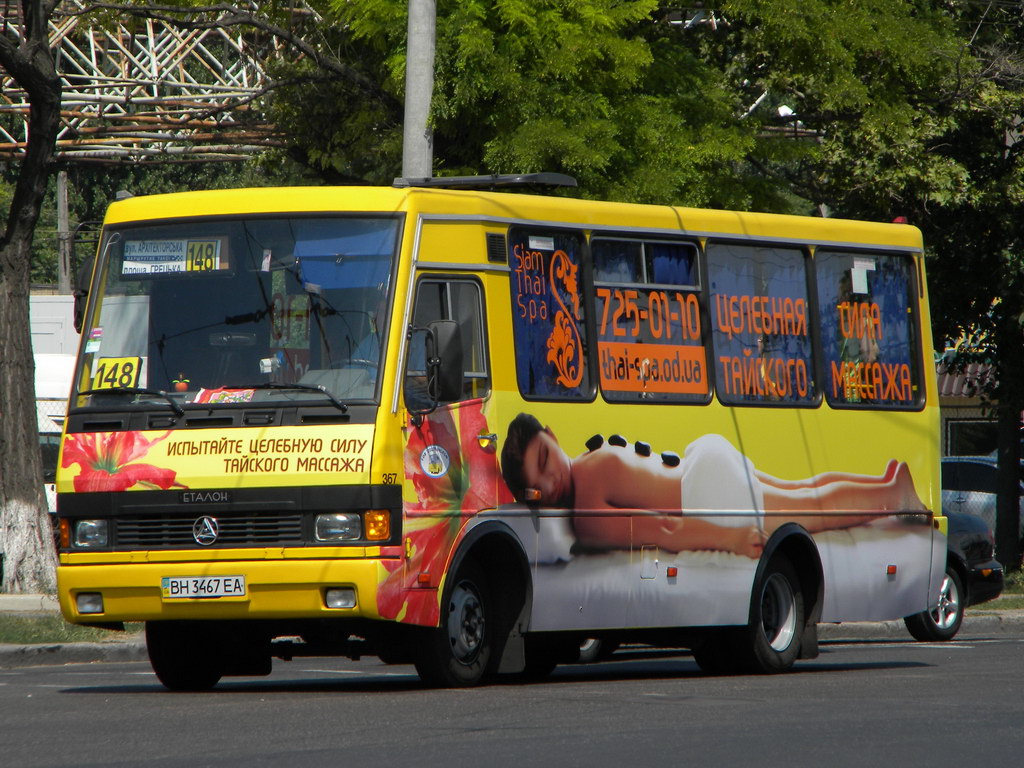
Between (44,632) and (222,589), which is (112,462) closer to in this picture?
(222,589)

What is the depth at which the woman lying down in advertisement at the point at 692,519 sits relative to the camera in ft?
37.9

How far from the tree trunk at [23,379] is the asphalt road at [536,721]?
20.8 ft

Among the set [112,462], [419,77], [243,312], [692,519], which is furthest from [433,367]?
[419,77]

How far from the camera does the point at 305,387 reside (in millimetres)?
10594

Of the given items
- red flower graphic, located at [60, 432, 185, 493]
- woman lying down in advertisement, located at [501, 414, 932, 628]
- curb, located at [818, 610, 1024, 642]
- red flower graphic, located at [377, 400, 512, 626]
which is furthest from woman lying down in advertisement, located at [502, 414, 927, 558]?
curb, located at [818, 610, 1024, 642]

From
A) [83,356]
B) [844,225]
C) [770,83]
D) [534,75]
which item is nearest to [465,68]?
[534,75]

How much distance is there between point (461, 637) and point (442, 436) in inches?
46.7

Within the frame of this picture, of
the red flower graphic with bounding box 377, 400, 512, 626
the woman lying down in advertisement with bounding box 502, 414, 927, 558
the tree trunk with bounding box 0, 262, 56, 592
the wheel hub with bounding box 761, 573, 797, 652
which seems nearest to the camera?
the red flower graphic with bounding box 377, 400, 512, 626

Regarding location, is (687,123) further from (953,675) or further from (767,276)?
(953,675)

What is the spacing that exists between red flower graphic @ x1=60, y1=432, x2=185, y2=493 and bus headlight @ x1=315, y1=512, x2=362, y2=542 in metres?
0.88

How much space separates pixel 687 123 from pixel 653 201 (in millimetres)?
1730

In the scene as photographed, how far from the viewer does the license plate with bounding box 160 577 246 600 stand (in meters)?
10.5

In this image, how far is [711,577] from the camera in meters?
12.6

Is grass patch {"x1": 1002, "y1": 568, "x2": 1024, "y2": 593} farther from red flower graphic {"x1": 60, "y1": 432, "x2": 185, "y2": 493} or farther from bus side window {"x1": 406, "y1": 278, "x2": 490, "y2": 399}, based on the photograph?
red flower graphic {"x1": 60, "y1": 432, "x2": 185, "y2": 493}
